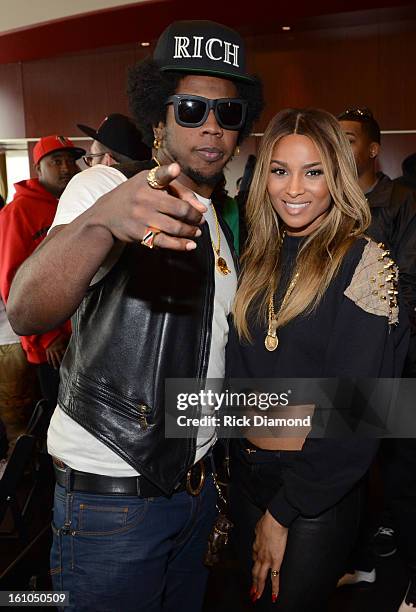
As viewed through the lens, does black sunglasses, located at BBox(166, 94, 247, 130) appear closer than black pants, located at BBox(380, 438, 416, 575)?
Yes

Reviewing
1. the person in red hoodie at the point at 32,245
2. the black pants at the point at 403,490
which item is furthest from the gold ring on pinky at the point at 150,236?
the person in red hoodie at the point at 32,245

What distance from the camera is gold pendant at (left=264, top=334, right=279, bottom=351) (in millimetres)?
1613

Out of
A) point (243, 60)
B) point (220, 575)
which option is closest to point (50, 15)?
point (243, 60)

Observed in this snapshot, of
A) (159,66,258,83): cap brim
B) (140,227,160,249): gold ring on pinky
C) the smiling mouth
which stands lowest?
(140,227,160,249): gold ring on pinky

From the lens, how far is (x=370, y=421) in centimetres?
155

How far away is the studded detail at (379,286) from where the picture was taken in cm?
149

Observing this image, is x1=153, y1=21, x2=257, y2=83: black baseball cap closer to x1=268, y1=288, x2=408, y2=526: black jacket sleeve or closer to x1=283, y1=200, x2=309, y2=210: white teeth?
x1=283, y1=200, x2=309, y2=210: white teeth

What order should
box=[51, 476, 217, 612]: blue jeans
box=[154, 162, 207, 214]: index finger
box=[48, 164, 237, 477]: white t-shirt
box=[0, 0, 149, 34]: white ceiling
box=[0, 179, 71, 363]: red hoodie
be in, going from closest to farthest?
box=[154, 162, 207, 214]: index finger → box=[48, 164, 237, 477]: white t-shirt → box=[51, 476, 217, 612]: blue jeans → box=[0, 179, 71, 363]: red hoodie → box=[0, 0, 149, 34]: white ceiling

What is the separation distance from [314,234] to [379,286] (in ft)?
0.90

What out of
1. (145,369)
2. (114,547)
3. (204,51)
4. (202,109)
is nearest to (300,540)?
(114,547)

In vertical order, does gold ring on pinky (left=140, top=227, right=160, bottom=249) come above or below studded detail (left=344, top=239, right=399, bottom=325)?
above

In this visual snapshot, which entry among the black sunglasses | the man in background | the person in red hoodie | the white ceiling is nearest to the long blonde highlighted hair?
the black sunglasses

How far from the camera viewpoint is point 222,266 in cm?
164

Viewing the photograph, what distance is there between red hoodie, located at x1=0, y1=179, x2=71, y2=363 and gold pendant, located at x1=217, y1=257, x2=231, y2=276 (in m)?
1.79
